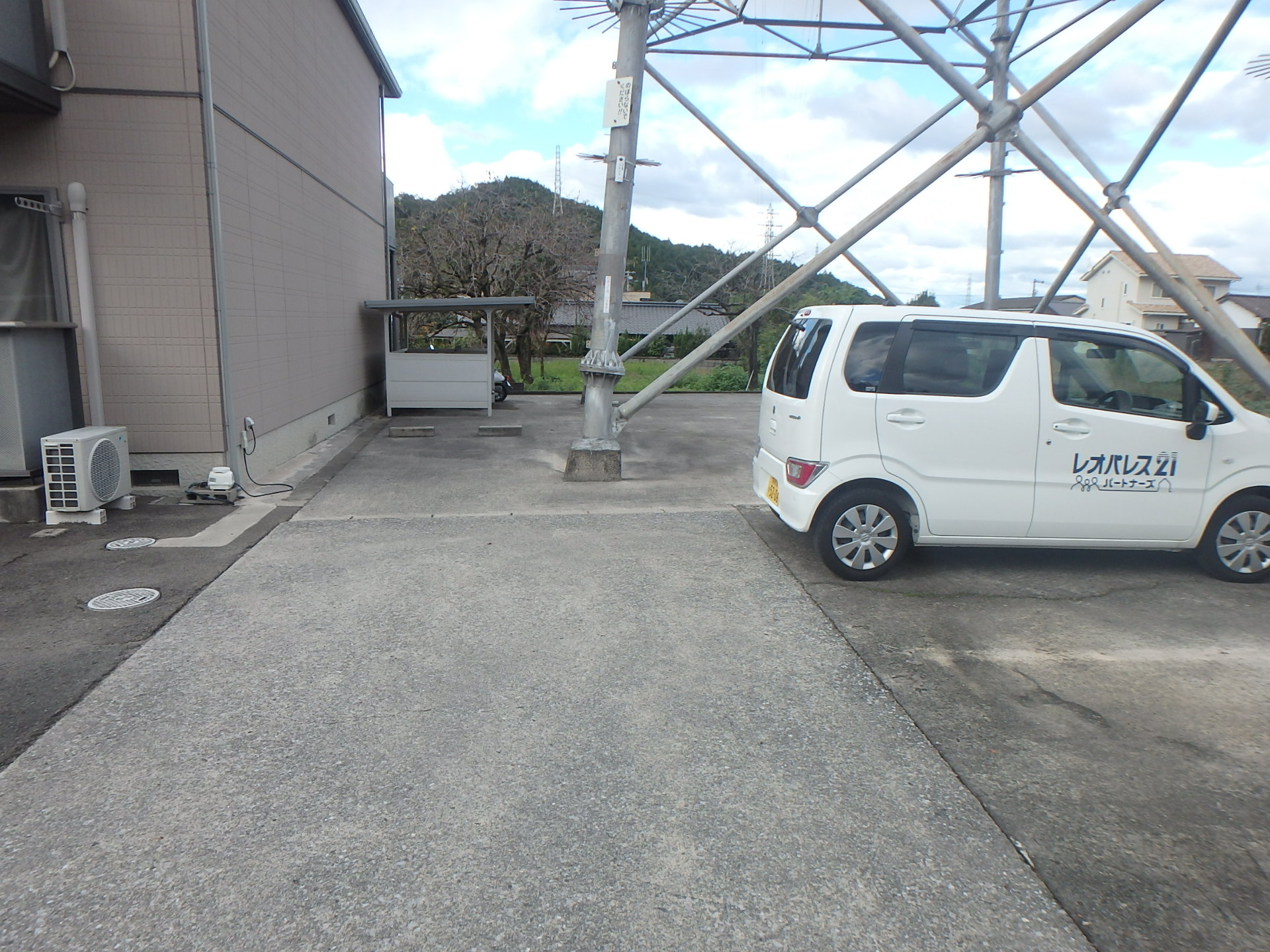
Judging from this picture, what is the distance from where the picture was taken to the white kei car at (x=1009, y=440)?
559 centimetres

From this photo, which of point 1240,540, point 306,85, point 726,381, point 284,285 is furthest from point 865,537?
point 726,381

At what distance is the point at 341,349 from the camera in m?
13.9

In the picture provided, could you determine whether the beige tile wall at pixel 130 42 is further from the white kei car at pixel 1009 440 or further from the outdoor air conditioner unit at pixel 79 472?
the white kei car at pixel 1009 440

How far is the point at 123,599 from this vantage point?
17.4 feet

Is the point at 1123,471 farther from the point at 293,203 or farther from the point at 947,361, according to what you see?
the point at 293,203

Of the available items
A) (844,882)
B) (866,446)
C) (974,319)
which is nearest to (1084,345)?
(974,319)

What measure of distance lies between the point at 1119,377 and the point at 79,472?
809cm

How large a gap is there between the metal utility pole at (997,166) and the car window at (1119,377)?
4876mm

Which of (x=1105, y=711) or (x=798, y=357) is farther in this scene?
(x=798, y=357)

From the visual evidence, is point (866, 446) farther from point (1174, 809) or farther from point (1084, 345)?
point (1174, 809)

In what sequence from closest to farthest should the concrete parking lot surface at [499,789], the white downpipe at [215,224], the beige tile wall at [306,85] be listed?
the concrete parking lot surface at [499,789] → the white downpipe at [215,224] → the beige tile wall at [306,85]

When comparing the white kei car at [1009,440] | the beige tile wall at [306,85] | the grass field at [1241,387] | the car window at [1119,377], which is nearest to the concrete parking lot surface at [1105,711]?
the white kei car at [1009,440]

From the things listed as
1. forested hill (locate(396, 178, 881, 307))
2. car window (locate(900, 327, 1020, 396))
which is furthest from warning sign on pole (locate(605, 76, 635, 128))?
forested hill (locate(396, 178, 881, 307))

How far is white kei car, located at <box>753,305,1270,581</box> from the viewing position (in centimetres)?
559
